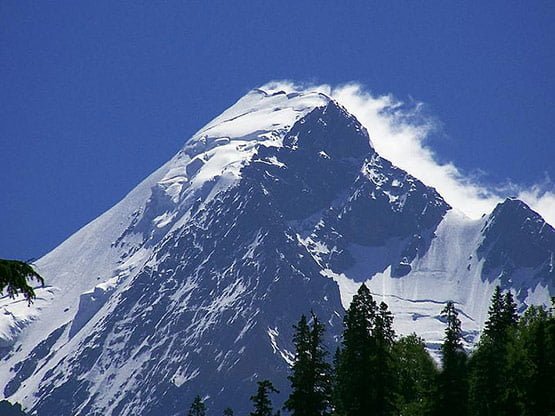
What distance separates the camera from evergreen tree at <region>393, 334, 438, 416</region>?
57.6 meters

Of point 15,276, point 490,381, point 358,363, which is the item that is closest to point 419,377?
point 490,381

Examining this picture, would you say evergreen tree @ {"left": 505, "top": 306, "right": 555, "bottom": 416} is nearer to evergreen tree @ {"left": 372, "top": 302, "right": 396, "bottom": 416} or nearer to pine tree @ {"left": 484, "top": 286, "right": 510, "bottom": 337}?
evergreen tree @ {"left": 372, "top": 302, "right": 396, "bottom": 416}

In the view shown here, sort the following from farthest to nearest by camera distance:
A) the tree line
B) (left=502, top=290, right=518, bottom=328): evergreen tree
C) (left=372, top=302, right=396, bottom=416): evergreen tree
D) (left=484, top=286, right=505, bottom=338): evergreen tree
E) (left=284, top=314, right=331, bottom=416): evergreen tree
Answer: (left=502, top=290, right=518, bottom=328): evergreen tree, (left=484, top=286, right=505, bottom=338): evergreen tree, (left=372, top=302, right=396, bottom=416): evergreen tree, (left=284, top=314, right=331, bottom=416): evergreen tree, the tree line

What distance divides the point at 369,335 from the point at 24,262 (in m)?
34.0

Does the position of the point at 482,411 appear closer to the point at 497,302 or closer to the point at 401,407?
the point at 401,407

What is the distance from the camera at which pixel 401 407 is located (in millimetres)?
60531

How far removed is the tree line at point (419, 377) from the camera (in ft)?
183

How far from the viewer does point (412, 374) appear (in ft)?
222

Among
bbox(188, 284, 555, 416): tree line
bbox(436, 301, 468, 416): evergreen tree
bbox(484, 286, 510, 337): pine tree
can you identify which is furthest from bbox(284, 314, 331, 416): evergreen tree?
bbox(484, 286, 510, 337): pine tree

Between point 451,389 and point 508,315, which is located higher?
point 508,315

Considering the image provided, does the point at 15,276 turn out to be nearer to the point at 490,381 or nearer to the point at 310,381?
Answer: the point at 310,381

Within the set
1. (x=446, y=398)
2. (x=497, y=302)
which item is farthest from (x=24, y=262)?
(x=497, y=302)

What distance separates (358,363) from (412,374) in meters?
8.57

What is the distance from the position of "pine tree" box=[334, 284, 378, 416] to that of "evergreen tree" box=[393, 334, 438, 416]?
1.68 meters
